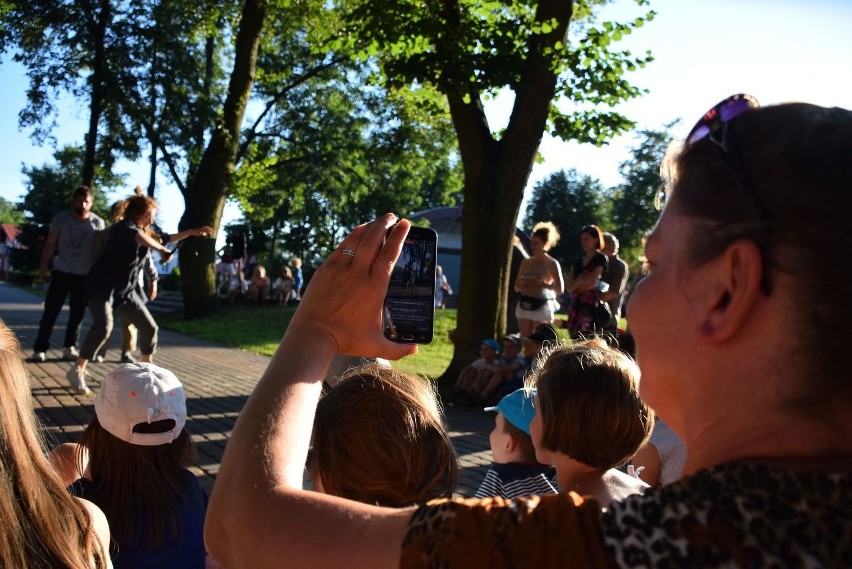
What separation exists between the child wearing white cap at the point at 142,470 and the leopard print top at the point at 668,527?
188cm

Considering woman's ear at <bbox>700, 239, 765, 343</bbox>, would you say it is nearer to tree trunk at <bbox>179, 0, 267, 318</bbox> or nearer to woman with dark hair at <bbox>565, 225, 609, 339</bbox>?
woman with dark hair at <bbox>565, 225, 609, 339</bbox>

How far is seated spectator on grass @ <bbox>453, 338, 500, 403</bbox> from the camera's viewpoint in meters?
9.45

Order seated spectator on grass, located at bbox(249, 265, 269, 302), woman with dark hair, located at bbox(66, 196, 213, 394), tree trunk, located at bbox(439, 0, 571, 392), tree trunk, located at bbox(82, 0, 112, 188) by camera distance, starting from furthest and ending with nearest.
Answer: seated spectator on grass, located at bbox(249, 265, 269, 302) < tree trunk, located at bbox(82, 0, 112, 188) < tree trunk, located at bbox(439, 0, 571, 392) < woman with dark hair, located at bbox(66, 196, 213, 394)

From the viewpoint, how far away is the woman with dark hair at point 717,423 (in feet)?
2.70

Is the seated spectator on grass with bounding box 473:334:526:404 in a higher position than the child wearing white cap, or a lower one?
lower

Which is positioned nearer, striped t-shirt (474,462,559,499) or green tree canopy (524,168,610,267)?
striped t-shirt (474,462,559,499)

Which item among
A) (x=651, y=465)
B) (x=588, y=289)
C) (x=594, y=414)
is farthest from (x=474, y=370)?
(x=594, y=414)

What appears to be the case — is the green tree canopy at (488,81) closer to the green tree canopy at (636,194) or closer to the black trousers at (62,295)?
the black trousers at (62,295)

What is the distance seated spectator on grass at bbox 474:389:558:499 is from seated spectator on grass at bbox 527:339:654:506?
49 cm

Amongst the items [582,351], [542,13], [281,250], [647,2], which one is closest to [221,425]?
[582,351]

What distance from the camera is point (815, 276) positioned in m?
0.88

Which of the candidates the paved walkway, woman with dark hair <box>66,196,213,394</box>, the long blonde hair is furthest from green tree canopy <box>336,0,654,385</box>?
the long blonde hair

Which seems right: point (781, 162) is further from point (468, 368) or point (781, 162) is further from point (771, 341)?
point (468, 368)

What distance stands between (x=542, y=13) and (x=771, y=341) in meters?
9.65
